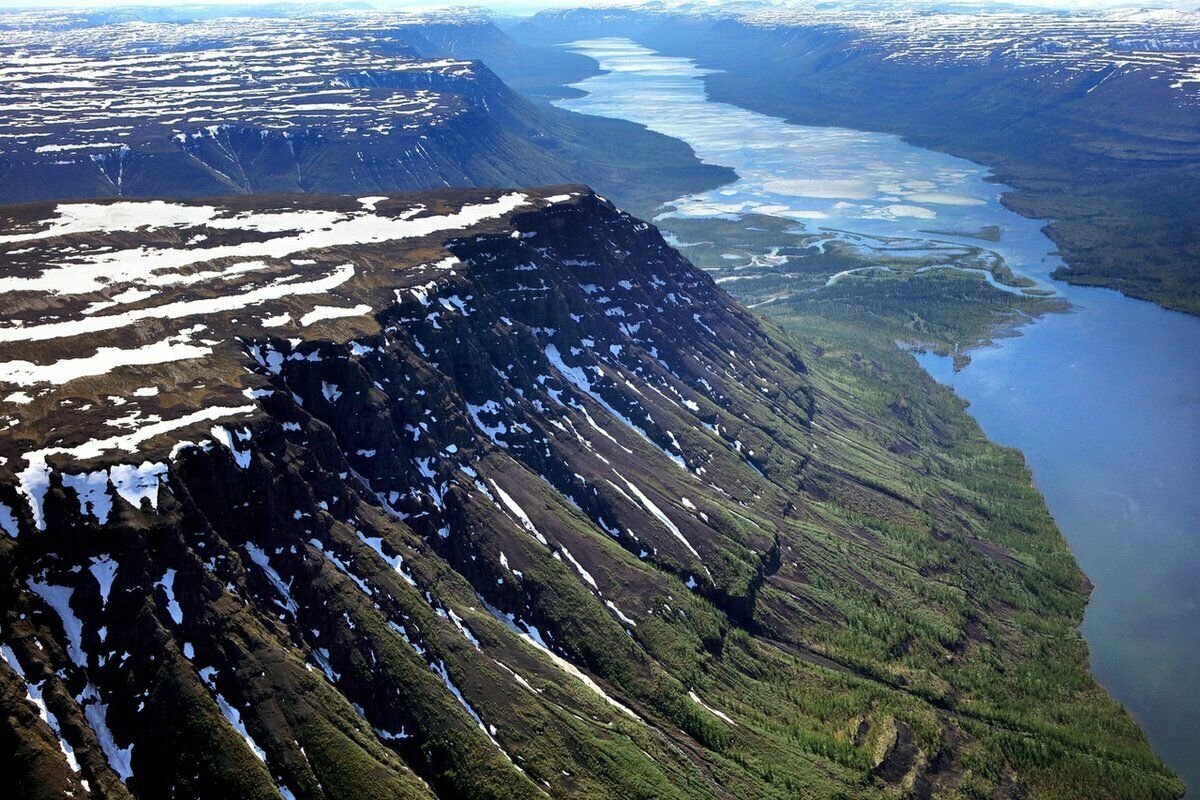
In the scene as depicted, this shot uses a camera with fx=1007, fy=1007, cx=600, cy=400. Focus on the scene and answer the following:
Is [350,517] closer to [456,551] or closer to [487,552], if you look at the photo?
[456,551]

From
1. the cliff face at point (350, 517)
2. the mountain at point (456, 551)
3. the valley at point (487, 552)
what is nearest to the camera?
the cliff face at point (350, 517)

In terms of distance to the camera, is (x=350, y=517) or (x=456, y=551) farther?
(x=456, y=551)

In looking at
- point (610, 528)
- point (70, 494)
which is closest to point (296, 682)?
point (70, 494)

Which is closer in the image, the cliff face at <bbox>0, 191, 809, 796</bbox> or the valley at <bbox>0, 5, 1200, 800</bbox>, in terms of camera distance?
the cliff face at <bbox>0, 191, 809, 796</bbox>

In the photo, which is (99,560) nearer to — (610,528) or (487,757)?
(487,757)

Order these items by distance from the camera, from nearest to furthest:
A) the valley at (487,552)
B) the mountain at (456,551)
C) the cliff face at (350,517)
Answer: the cliff face at (350,517), the mountain at (456,551), the valley at (487,552)

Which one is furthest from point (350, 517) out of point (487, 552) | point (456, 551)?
point (487, 552)

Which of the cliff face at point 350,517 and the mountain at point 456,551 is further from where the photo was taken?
the mountain at point 456,551

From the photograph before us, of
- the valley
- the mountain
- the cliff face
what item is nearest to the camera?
the cliff face
